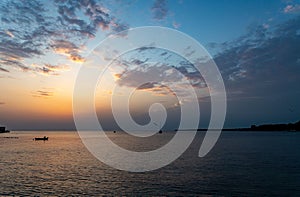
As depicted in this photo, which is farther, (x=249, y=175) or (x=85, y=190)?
(x=249, y=175)

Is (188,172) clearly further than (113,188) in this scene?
Yes

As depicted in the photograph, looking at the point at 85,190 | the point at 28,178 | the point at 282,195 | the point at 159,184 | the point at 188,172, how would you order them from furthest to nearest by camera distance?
the point at 188,172 < the point at 28,178 < the point at 159,184 < the point at 85,190 < the point at 282,195

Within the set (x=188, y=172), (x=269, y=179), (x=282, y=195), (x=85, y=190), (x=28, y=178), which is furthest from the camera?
(x=188, y=172)

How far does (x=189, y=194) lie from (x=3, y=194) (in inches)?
919

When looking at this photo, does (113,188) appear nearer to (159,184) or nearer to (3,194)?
(159,184)

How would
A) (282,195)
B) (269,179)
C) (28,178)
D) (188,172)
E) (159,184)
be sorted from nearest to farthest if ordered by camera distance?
(282,195)
(159,184)
(269,179)
(28,178)
(188,172)

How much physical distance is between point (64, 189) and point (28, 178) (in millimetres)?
11821

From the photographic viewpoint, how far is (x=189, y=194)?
32969 millimetres

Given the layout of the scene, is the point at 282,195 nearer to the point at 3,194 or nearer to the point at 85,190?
the point at 85,190

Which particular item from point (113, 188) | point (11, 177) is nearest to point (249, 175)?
point (113, 188)

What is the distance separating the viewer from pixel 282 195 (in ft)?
107

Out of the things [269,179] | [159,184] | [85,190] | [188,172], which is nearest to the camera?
[85,190]

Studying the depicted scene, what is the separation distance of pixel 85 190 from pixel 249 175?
27.2 metres

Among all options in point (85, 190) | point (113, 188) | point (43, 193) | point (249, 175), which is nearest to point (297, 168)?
point (249, 175)
